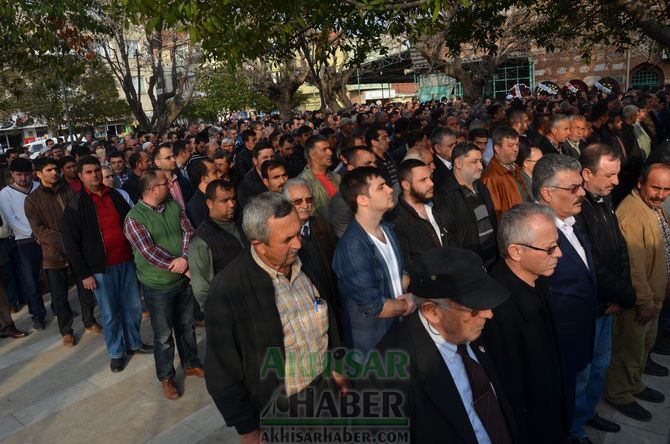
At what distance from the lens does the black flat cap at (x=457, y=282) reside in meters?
2.00

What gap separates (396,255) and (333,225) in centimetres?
92

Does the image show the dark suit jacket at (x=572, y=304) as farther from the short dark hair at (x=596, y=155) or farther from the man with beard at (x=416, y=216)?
the man with beard at (x=416, y=216)

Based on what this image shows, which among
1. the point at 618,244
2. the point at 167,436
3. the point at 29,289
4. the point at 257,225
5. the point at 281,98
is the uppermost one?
the point at 281,98

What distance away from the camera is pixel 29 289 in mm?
6203

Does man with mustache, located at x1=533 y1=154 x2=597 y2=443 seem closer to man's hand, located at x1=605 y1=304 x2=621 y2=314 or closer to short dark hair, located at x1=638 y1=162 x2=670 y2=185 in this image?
man's hand, located at x1=605 y1=304 x2=621 y2=314

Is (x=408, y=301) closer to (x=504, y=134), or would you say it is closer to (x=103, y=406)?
(x=504, y=134)

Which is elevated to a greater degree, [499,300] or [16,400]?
[499,300]

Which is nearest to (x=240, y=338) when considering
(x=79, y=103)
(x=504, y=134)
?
(x=504, y=134)

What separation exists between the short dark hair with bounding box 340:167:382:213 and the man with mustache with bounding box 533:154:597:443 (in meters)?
1.11

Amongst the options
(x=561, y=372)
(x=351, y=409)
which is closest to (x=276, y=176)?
(x=351, y=409)

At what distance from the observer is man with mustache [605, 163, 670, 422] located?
3600mm

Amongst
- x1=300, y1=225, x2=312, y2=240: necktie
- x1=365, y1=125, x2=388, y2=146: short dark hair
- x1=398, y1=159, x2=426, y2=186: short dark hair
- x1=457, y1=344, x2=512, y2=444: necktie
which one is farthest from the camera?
x1=365, y1=125, x2=388, y2=146: short dark hair

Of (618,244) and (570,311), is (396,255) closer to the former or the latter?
(570,311)

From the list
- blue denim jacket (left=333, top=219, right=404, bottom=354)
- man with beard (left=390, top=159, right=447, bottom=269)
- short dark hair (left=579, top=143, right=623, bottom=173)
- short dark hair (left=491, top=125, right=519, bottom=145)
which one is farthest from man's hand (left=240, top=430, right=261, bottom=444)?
short dark hair (left=491, top=125, right=519, bottom=145)
